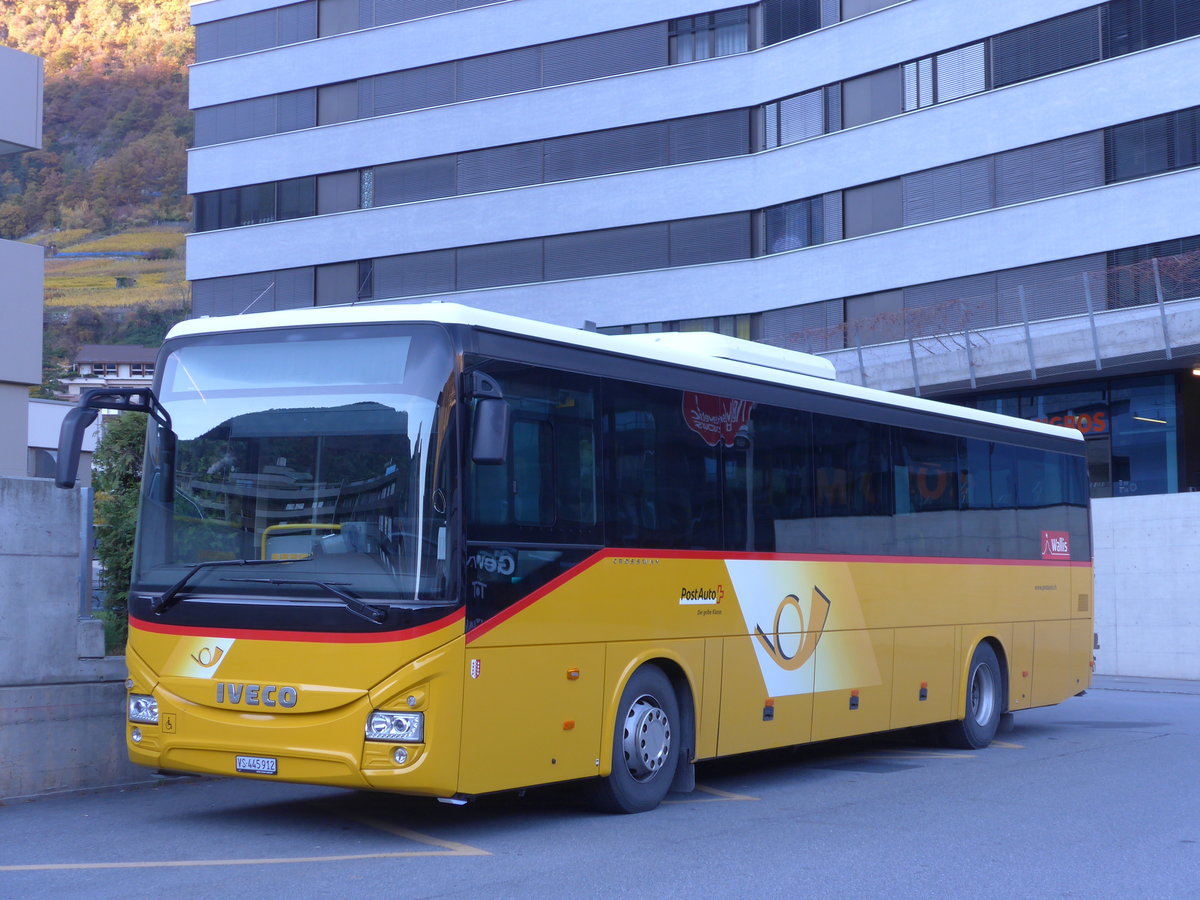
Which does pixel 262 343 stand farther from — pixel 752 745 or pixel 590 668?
pixel 752 745

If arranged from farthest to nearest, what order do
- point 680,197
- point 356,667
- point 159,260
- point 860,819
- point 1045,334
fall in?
point 159,260 < point 680,197 < point 1045,334 < point 860,819 < point 356,667

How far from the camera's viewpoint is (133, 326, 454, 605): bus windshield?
855cm

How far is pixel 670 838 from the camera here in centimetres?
916

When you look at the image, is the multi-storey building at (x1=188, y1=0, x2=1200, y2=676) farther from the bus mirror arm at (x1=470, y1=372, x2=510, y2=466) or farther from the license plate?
the license plate

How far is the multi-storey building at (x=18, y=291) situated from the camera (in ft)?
84.8

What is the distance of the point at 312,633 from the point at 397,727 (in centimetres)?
76

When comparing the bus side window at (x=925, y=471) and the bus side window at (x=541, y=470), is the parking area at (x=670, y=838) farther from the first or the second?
the bus side window at (x=925, y=471)

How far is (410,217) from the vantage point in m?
42.5

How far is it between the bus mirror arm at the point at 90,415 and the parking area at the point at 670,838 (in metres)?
2.26

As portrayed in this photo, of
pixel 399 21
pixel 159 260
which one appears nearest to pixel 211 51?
pixel 399 21

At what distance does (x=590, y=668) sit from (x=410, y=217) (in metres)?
34.3

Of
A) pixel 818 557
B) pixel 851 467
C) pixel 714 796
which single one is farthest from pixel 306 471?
pixel 851 467

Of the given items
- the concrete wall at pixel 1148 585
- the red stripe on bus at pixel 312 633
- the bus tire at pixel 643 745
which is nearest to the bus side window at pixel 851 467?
the bus tire at pixel 643 745

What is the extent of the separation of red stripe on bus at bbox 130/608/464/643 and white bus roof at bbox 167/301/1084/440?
182 centimetres
